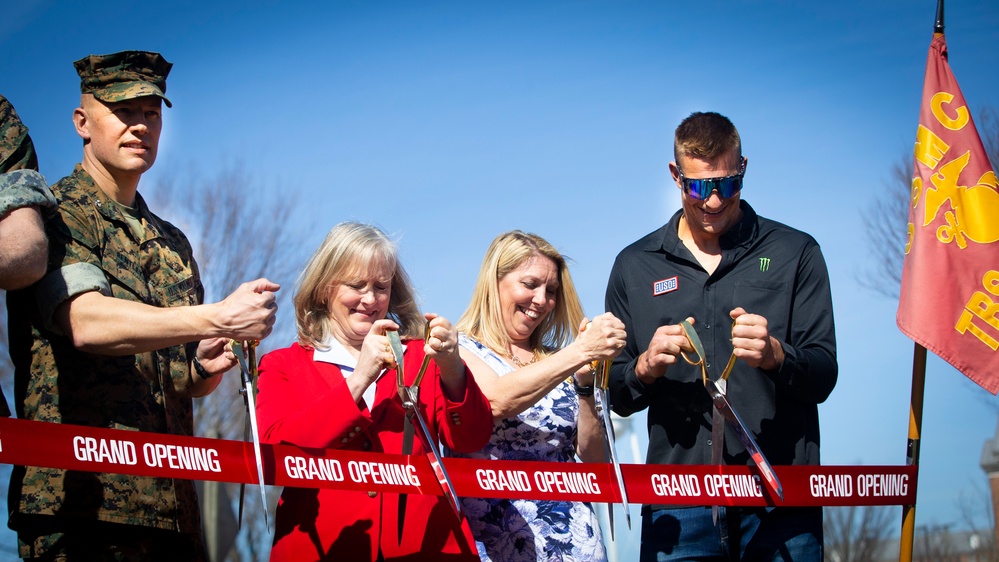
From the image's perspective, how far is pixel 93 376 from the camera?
363 cm

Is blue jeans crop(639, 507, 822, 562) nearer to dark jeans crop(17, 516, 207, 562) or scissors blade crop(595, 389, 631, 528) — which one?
scissors blade crop(595, 389, 631, 528)

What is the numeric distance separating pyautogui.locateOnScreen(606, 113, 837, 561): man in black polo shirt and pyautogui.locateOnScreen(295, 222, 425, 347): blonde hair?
1008mm

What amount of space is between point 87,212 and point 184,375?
2.49 feet

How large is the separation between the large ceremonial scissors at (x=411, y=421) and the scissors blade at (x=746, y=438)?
43.1 inches

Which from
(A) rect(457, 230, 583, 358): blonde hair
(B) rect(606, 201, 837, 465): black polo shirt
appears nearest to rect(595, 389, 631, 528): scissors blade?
(B) rect(606, 201, 837, 465): black polo shirt

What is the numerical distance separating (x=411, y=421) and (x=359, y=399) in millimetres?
218

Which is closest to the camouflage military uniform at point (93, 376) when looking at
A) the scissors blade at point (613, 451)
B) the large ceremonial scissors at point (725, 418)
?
the scissors blade at point (613, 451)

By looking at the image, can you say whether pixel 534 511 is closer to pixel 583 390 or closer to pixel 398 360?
pixel 583 390

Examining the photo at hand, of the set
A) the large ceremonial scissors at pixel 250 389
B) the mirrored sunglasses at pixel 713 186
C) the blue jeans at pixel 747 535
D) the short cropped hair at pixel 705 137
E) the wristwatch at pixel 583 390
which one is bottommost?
the blue jeans at pixel 747 535

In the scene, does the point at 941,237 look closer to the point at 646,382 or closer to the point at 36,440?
the point at 646,382

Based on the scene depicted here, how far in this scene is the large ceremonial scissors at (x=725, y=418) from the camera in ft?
12.6

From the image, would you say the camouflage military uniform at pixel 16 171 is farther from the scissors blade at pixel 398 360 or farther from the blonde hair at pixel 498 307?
the blonde hair at pixel 498 307

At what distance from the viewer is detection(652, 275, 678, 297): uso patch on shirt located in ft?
14.8

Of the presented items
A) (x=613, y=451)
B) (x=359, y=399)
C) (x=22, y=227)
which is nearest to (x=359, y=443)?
(x=359, y=399)
